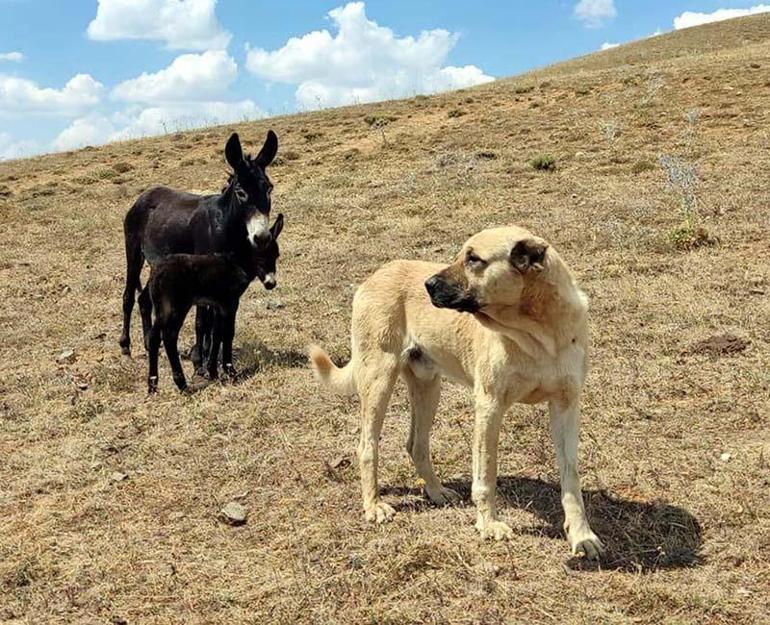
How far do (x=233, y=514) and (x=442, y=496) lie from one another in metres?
1.35

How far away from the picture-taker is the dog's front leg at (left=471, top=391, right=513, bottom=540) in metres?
4.15

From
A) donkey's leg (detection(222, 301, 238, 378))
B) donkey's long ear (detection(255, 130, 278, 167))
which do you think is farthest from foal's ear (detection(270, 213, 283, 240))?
donkey's leg (detection(222, 301, 238, 378))

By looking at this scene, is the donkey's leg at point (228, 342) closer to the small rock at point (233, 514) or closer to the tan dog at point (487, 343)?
the small rock at point (233, 514)

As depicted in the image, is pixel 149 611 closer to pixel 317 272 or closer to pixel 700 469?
pixel 700 469

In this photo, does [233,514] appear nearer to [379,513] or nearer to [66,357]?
[379,513]

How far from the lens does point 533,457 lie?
545 centimetres

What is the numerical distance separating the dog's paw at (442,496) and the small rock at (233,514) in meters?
1.20

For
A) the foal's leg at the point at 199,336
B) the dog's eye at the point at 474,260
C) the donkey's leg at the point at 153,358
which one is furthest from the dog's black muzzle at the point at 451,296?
the foal's leg at the point at 199,336

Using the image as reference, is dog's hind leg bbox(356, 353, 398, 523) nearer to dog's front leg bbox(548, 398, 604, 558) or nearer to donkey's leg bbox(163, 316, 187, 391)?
dog's front leg bbox(548, 398, 604, 558)

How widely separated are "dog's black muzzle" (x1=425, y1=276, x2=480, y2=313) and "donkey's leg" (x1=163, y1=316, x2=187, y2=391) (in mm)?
4407

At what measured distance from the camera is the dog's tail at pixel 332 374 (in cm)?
513

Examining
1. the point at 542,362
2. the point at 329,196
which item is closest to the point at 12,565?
the point at 542,362

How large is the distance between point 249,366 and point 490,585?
479 cm

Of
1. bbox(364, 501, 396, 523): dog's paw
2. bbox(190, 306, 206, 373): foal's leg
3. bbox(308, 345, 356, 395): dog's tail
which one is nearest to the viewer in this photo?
bbox(364, 501, 396, 523): dog's paw
